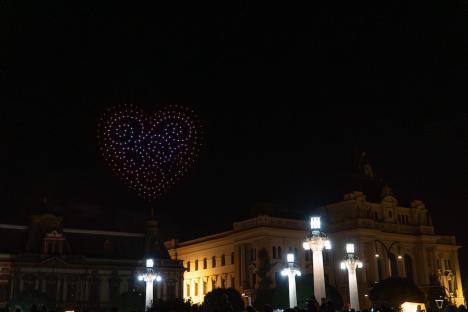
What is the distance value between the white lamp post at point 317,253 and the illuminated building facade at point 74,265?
46.1 metres

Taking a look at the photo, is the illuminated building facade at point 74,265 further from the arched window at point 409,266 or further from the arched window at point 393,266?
the arched window at point 409,266

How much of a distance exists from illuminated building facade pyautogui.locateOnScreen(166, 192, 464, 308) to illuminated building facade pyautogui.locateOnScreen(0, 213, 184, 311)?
9.87m

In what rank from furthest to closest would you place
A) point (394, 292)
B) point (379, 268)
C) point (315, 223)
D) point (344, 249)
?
point (379, 268), point (344, 249), point (394, 292), point (315, 223)

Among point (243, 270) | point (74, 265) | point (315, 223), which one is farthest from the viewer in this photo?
point (243, 270)

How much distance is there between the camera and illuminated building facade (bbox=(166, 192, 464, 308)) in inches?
3346

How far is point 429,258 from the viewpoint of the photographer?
97.7 meters

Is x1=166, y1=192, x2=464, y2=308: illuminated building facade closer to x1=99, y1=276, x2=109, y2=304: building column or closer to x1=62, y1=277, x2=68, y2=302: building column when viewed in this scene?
x1=99, y1=276, x2=109, y2=304: building column

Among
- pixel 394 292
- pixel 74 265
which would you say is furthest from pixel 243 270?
pixel 394 292

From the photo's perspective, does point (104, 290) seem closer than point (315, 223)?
No

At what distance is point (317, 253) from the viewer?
35.8 m

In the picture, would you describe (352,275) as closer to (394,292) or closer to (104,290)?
(394,292)

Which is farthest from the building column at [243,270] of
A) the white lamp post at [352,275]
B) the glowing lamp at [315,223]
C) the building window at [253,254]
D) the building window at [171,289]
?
the glowing lamp at [315,223]

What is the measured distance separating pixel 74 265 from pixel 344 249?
40.6 meters

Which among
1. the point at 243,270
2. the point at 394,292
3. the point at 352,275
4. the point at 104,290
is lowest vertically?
the point at 394,292
